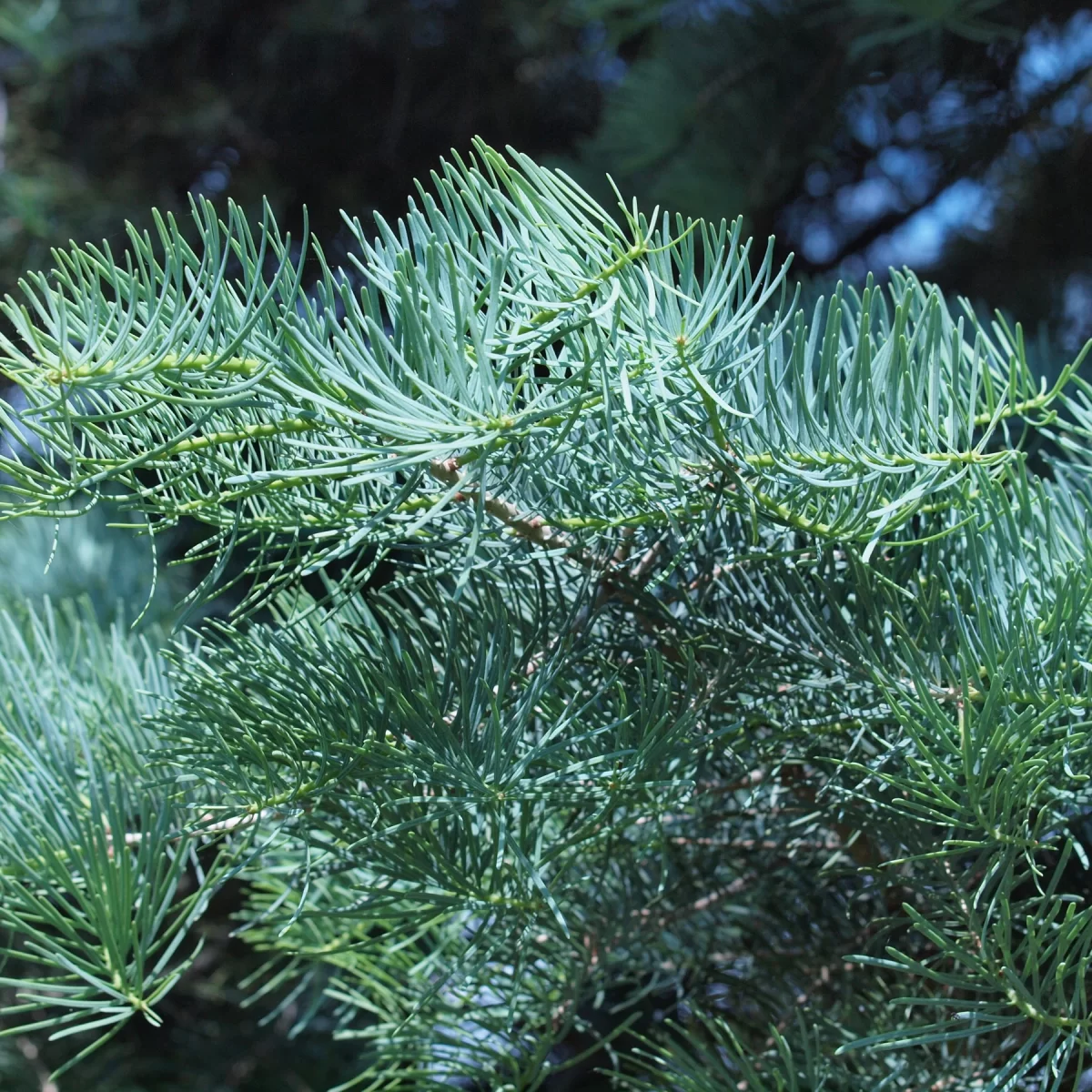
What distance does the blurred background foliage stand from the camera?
0.56 meters

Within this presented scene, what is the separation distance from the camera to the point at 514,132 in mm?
764

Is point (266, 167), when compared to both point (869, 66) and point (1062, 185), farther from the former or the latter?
point (1062, 185)

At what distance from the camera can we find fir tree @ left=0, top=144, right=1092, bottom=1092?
14 centimetres

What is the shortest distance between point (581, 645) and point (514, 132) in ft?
2.15

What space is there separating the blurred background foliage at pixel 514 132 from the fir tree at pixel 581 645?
20 centimetres

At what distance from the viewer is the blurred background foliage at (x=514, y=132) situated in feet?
1.84

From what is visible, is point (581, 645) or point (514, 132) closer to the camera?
point (581, 645)

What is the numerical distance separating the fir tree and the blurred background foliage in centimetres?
20

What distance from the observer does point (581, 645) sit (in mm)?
198

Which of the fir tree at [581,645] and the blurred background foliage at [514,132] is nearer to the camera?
the fir tree at [581,645]

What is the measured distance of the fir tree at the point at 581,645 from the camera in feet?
0.46

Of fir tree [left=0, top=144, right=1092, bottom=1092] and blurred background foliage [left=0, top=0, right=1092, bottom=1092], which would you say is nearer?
fir tree [left=0, top=144, right=1092, bottom=1092]

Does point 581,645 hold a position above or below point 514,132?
below

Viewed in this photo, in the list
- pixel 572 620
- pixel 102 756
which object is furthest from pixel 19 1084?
pixel 572 620
